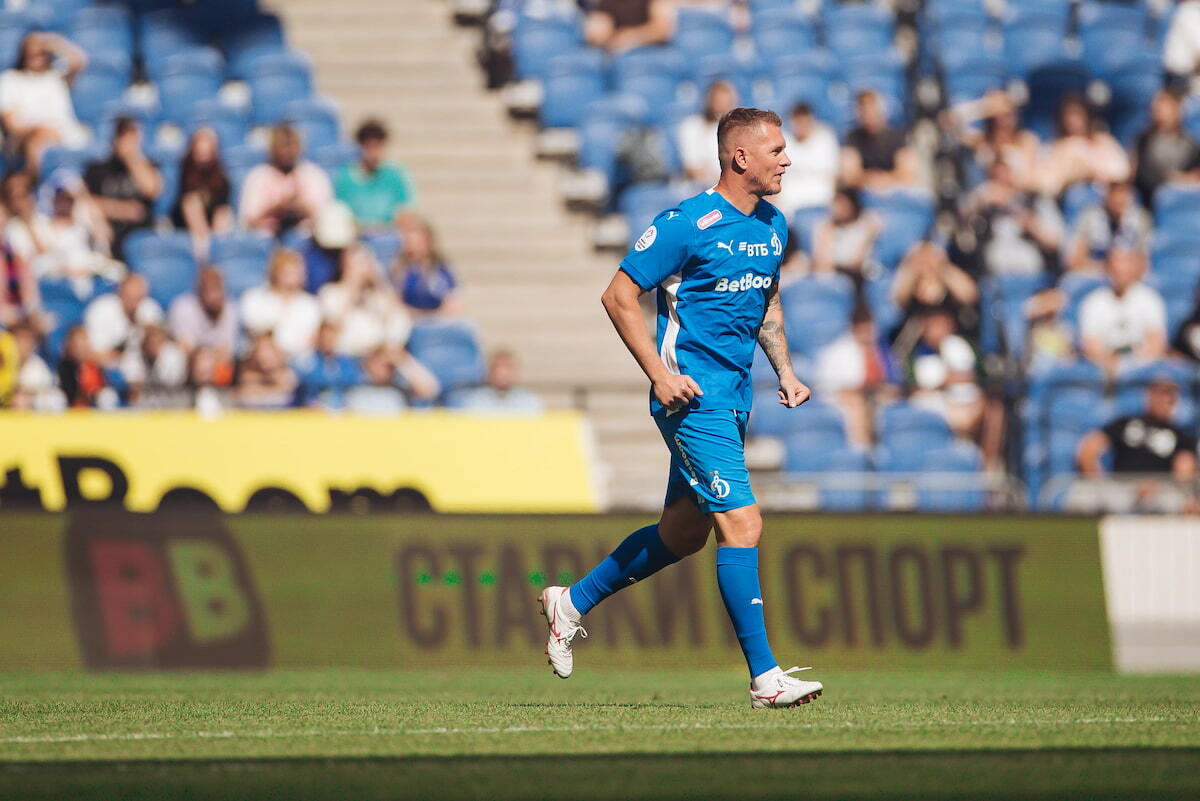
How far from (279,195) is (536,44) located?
360 cm

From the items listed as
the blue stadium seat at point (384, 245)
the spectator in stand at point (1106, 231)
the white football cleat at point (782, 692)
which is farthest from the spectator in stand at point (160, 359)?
the spectator in stand at point (1106, 231)

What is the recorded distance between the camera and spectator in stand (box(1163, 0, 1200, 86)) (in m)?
17.9

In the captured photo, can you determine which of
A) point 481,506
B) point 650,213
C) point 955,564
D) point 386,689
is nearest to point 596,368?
point 650,213

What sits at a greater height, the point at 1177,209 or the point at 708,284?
the point at 1177,209

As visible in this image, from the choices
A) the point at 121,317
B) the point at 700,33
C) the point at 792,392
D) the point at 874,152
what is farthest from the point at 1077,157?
the point at 792,392

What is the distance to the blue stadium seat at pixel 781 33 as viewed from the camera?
17422 millimetres

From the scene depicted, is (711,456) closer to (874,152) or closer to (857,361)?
(857,361)

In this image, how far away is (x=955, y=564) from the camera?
38.8 feet

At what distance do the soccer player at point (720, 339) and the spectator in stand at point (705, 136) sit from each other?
8472mm

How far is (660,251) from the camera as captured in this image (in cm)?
695

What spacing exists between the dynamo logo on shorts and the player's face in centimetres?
35

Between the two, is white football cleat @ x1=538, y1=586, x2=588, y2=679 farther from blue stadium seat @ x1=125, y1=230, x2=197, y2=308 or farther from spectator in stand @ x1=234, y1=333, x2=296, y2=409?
blue stadium seat @ x1=125, y1=230, x2=197, y2=308

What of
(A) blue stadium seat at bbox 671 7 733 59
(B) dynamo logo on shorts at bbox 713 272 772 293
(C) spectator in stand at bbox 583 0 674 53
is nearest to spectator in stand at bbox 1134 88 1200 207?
(A) blue stadium seat at bbox 671 7 733 59

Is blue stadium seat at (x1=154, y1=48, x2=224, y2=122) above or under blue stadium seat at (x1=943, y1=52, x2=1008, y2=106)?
above
